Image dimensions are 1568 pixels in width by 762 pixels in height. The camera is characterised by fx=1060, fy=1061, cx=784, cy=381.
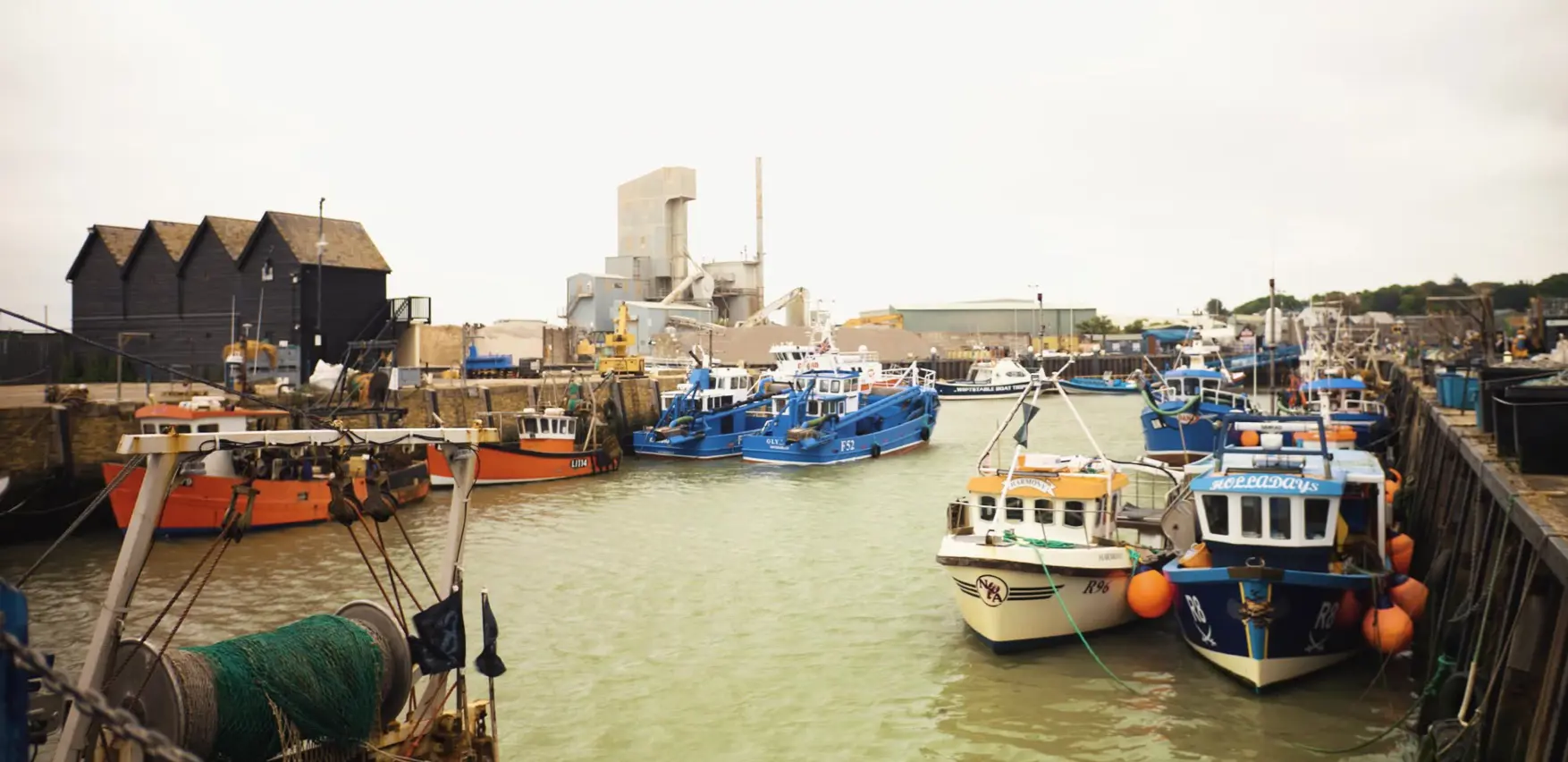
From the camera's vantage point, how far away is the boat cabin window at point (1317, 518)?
1152cm

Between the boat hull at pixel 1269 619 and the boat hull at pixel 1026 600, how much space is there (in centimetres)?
129

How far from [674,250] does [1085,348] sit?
136 feet

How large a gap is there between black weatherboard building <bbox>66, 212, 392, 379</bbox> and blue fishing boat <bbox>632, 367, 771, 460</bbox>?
10855 millimetres

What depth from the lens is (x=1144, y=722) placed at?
10820 millimetres

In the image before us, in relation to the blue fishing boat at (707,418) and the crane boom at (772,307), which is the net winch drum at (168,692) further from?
the crane boom at (772,307)

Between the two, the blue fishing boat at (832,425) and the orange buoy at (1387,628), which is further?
the blue fishing boat at (832,425)

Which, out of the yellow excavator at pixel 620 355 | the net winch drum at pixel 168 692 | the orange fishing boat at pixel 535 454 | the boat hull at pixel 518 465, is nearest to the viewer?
the net winch drum at pixel 168 692

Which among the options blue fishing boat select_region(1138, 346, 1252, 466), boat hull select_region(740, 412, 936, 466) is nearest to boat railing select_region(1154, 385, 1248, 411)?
blue fishing boat select_region(1138, 346, 1252, 466)

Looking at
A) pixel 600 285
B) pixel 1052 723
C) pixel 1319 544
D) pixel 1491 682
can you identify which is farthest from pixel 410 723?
pixel 600 285

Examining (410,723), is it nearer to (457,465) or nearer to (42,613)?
(457,465)

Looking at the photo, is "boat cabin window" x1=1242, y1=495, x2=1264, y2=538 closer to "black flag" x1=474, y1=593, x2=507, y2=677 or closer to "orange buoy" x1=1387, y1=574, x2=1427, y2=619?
"orange buoy" x1=1387, y1=574, x2=1427, y2=619

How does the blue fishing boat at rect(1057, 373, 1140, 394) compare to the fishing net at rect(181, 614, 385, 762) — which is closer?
the fishing net at rect(181, 614, 385, 762)

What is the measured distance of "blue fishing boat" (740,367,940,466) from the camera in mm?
32812

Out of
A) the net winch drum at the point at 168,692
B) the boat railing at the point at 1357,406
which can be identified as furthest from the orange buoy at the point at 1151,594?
the boat railing at the point at 1357,406
